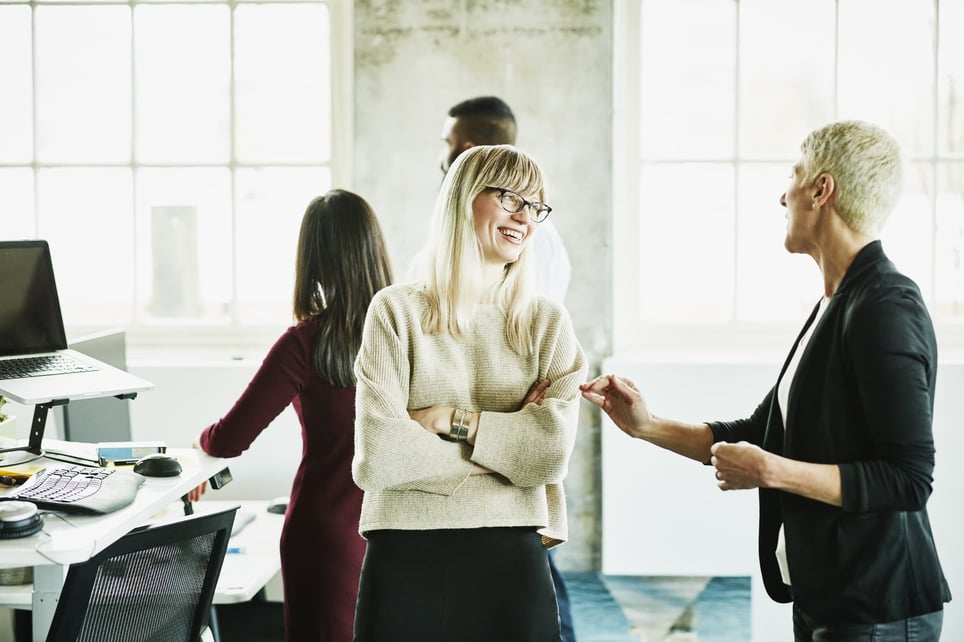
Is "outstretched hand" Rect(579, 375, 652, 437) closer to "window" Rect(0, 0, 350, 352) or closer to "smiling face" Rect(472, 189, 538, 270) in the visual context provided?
"smiling face" Rect(472, 189, 538, 270)

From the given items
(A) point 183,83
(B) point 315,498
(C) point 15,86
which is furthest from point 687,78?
(C) point 15,86

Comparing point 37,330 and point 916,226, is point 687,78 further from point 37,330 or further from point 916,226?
point 37,330

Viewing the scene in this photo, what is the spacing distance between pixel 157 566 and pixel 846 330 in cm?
124

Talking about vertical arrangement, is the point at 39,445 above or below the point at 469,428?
below

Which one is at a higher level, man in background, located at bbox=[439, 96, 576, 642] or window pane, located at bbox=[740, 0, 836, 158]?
window pane, located at bbox=[740, 0, 836, 158]

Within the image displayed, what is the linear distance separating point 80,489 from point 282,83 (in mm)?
2326

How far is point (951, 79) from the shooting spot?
371cm

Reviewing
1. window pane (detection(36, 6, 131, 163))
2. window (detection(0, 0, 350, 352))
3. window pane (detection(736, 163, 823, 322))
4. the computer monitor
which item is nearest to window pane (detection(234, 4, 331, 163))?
window (detection(0, 0, 350, 352))

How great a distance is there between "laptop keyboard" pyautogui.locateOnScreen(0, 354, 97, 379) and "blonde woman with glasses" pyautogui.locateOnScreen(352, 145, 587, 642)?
40.7 inches

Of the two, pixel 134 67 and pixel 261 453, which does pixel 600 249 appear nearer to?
pixel 261 453

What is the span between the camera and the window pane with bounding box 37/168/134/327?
12.7 ft

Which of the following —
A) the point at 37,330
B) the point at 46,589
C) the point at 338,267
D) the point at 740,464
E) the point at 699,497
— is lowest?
the point at 699,497

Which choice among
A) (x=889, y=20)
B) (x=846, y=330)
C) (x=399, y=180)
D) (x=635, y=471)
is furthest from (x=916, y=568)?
(x=889, y=20)

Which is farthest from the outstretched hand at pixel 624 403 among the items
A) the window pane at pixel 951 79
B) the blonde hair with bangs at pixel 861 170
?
the window pane at pixel 951 79
